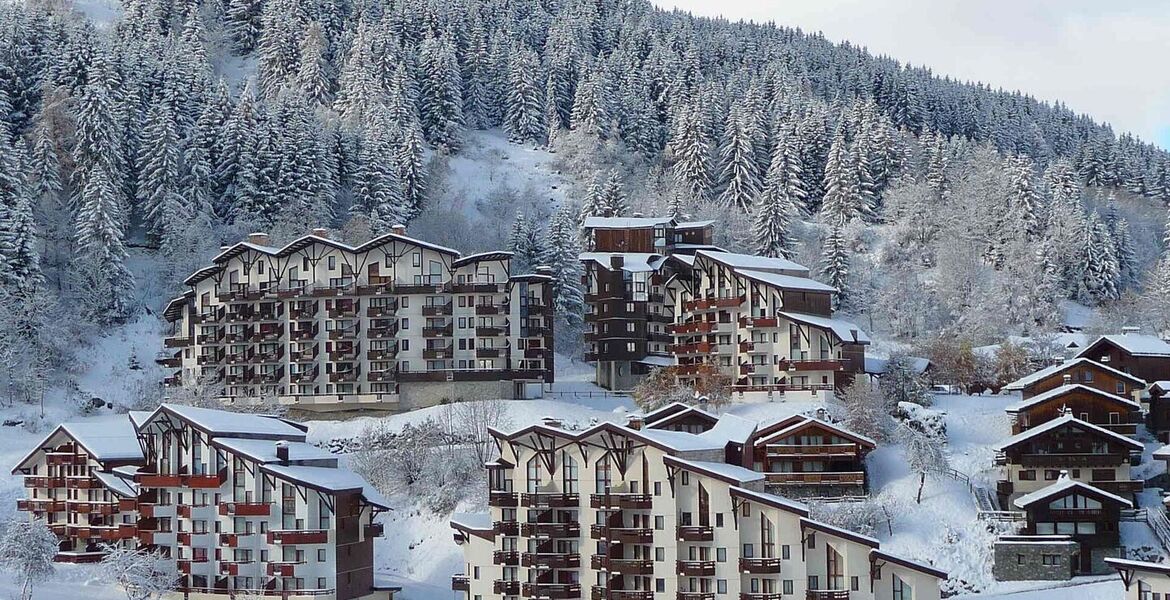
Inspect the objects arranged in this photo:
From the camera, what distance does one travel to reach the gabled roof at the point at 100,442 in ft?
268

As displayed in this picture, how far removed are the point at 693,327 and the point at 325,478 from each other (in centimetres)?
3426

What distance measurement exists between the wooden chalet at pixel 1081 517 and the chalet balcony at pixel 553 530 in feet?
68.4

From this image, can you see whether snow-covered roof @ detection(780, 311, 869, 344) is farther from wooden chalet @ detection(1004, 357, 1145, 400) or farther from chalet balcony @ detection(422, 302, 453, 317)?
chalet balcony @ detection(422, 302, 453, 317)

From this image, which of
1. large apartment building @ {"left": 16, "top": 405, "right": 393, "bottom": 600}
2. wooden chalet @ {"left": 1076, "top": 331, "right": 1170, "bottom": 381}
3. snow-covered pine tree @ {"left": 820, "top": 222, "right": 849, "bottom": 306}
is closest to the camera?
large apartment building @ {"left": 16, "top": 405, "right": 393, "bottom": 600}

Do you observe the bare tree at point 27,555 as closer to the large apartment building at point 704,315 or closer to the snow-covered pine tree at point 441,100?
the large apartment building at point 704,315

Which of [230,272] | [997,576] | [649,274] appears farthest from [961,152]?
[997,576]

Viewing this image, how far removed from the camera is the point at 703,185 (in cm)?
14888

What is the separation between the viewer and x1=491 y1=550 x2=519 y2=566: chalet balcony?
7269cm

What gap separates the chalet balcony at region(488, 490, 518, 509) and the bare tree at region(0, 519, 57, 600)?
61.6 ft

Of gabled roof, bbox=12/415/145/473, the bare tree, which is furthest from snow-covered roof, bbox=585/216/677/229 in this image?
the bare tree

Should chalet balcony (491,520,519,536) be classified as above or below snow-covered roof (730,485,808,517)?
below

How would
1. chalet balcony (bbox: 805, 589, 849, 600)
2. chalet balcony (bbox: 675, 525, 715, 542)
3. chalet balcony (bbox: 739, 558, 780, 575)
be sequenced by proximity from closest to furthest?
chalet balcony (bbox: 805, 589, 849, 600), chalet balcony (bbox: 739, 558, 780, 575), chalet balcony (bbox: 675, 525, 715, 542)

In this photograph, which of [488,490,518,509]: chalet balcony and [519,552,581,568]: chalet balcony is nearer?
[519,552,581,568]: chalet balcony

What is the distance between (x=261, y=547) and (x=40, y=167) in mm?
52803
